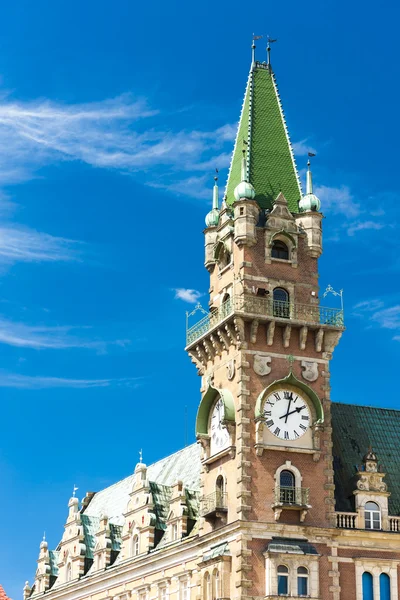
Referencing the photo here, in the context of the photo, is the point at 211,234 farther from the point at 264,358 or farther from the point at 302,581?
the point at 302,581

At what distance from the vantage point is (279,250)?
268ft

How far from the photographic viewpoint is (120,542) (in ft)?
318

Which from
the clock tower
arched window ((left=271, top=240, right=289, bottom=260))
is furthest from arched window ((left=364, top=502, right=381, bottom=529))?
arched window ((left=271, top=240, right=289, bottom=260))

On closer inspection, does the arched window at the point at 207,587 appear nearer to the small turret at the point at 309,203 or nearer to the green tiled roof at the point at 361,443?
the green tiled roof at the point at 361,443

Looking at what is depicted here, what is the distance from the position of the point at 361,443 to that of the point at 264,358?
979cm

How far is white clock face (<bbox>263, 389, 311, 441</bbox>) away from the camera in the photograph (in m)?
77.0

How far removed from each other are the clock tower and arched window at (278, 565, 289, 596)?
4.10 feet

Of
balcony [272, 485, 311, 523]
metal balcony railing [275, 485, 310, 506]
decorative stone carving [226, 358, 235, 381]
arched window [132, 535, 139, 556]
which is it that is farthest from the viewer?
arched window [132, 535, 139, 556]

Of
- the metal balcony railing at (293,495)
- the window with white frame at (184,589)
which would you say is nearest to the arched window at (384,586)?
the metal balcony railing at (293,495)

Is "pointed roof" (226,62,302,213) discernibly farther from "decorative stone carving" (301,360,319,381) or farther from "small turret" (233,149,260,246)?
"decorative stone carving" (301,360,319,381)

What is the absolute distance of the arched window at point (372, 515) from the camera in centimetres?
7756

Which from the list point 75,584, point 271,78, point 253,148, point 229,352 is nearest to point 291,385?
point 229,352

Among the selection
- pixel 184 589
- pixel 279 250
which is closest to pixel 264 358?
pixel 279 250

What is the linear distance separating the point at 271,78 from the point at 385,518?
30879 mm
